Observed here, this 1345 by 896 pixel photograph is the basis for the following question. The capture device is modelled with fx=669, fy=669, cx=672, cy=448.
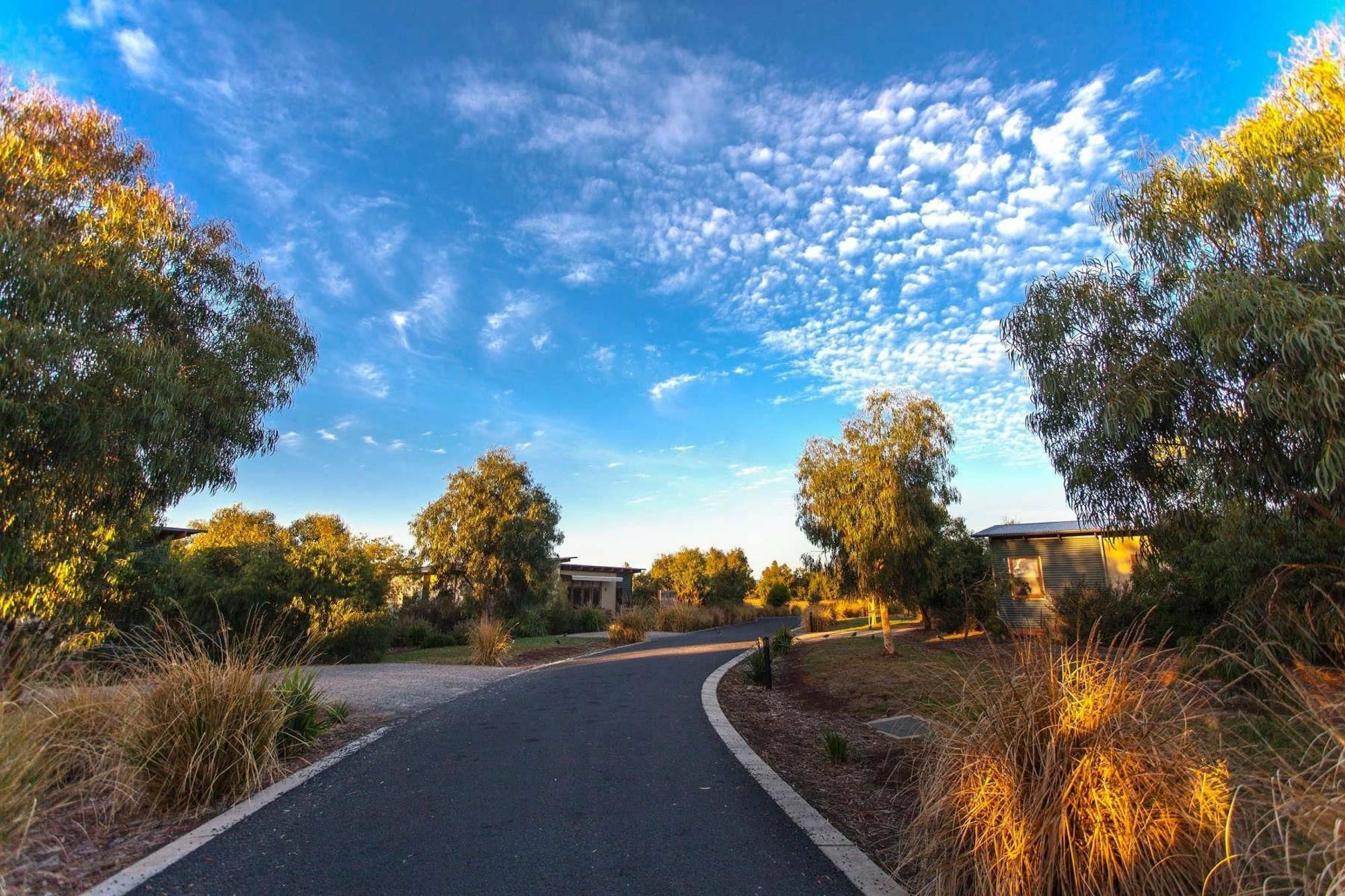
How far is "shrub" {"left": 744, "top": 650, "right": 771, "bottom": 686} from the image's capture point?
38.8ft

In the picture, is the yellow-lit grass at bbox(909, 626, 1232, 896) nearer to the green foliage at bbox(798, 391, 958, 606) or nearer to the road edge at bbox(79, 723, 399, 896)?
the road edge at bbox(79, 723, 399, 896)

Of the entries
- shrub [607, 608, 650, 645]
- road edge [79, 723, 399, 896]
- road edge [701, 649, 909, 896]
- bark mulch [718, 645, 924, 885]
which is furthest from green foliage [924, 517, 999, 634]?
road edge [79, 723, 399, 896]

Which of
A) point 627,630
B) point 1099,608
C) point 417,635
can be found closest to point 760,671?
point 1099,608

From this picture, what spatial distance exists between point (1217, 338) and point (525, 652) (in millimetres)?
16580

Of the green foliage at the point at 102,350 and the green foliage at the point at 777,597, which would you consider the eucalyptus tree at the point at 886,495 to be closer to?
the green foliage at the point at 102,350

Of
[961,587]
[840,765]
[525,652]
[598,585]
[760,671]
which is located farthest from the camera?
[598,585]

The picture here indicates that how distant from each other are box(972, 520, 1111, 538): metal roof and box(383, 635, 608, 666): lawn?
521 inches

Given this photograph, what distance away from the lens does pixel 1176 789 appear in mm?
2781

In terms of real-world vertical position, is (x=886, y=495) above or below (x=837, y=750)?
above

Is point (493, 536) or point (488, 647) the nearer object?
point (488, 647)

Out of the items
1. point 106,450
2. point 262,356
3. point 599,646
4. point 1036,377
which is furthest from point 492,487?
point 1036,377

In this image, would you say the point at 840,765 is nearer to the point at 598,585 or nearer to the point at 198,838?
the point at 198,838

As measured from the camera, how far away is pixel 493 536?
25.8 meters

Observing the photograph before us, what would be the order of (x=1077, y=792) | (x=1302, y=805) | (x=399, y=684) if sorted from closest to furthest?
(x=1302, y=805) < (x=1077, y=792) < (x=399, y=684)
